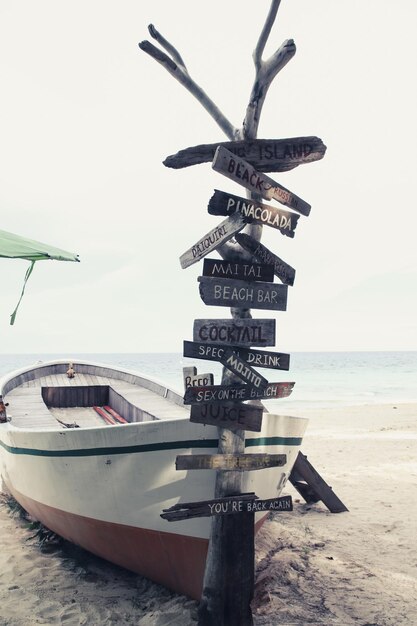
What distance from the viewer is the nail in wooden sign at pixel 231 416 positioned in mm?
4238

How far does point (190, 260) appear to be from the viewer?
4453mm

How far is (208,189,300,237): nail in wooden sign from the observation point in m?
4.14

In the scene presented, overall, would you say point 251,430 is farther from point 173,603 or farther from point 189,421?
point 173,603

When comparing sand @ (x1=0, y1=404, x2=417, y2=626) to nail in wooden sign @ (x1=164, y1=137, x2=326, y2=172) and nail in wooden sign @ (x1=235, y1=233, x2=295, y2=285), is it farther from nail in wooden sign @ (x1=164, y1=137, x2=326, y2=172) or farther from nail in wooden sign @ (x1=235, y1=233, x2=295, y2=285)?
nail in wooden sign @ (x1=164, y1=137, x2=326, y2=172)

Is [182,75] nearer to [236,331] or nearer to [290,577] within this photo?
[236,331]

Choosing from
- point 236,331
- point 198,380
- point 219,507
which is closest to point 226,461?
point 219,507

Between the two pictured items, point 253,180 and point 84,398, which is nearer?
point 253,180

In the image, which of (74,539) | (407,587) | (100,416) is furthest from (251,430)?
(100,416)

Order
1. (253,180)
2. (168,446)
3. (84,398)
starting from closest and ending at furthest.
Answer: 1. (253,180)
2. (168,446)
3. (84,398)

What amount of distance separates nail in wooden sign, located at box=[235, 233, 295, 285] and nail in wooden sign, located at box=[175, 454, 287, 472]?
5.11 ft

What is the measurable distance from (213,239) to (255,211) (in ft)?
1.38

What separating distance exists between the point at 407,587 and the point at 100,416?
5.33 m

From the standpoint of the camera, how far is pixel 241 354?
4340 millimetres

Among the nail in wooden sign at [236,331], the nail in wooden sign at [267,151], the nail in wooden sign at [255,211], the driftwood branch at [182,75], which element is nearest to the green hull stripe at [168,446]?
the nail in wooden sign at [236,331]
